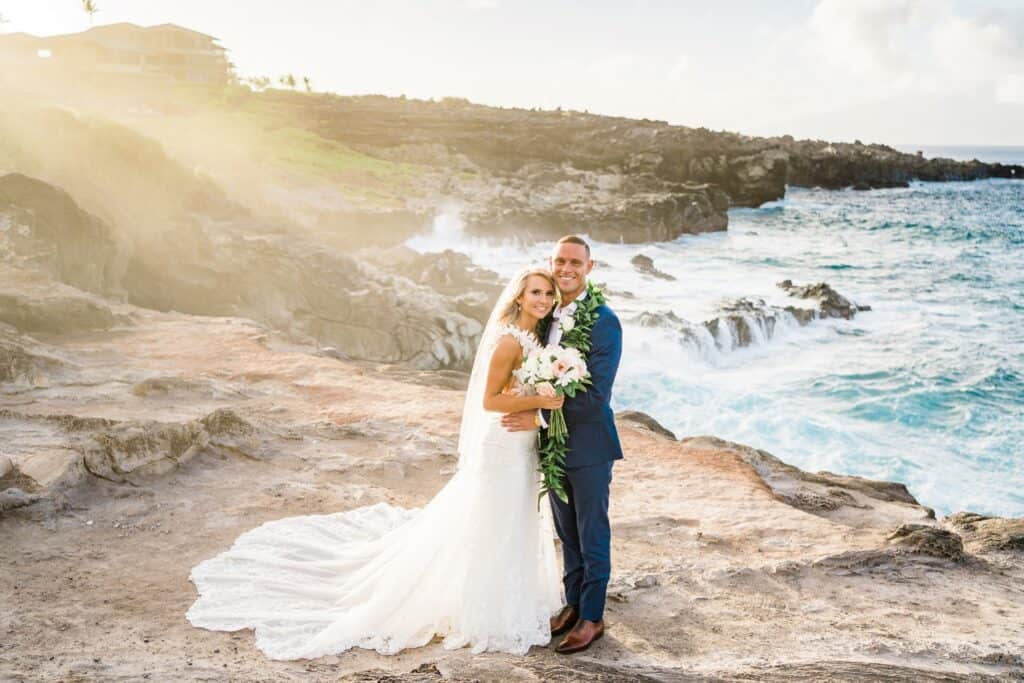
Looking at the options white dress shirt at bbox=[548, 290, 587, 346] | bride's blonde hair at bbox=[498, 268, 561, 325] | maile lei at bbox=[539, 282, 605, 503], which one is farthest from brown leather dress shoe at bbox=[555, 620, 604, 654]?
bride's blonde hair at bbox=[498, 268, 561, 325]

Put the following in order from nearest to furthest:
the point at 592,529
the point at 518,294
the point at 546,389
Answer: the point at 546,389 → the point at 518,294 → the point at 592,529

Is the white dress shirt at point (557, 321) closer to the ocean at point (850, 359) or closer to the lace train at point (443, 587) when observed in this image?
the lace train at point (443, 587)

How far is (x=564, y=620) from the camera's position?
4.92m

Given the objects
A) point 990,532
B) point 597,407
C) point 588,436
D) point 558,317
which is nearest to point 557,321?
point 558,317

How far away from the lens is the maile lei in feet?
14.9

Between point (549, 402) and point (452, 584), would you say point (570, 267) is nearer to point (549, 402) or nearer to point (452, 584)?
point (549, 402)

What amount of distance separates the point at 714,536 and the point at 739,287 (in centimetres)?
2389

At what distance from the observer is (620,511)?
7699mm

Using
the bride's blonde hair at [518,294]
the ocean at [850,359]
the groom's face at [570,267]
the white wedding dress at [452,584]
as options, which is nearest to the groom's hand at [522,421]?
the white wedding dress at [452,584]

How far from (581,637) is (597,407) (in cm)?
145

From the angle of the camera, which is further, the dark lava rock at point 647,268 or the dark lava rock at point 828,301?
the dark lava rock at point 647,268

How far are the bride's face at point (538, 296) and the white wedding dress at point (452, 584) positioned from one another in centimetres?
20

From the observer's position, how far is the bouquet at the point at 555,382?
4.35 meters

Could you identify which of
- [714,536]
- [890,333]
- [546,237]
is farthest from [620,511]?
[546,237]
